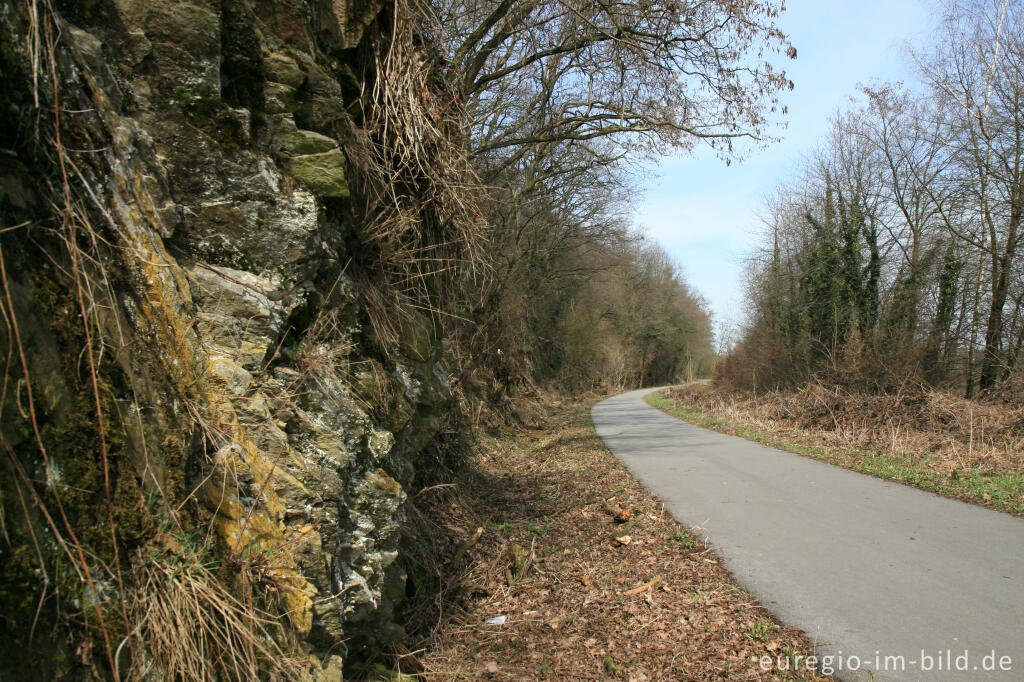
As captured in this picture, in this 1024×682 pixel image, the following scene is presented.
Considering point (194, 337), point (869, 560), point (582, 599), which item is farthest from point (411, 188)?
point (869, 560)

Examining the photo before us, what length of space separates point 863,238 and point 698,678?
19679 millimetres

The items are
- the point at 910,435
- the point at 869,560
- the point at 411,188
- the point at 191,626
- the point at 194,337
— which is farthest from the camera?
the point at 910,435

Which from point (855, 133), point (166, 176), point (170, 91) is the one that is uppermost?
point (855, 133)

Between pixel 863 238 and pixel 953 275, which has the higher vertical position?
pixel 863 238

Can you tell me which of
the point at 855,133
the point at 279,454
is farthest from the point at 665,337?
the point at 279,454

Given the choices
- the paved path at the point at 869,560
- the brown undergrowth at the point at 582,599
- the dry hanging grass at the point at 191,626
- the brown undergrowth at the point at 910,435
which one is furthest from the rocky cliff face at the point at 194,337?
the brown undergrowth at the point at 910,435

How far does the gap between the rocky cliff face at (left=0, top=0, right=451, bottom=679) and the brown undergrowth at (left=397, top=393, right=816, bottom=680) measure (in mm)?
1001

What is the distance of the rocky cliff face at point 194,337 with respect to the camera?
1.79 metres

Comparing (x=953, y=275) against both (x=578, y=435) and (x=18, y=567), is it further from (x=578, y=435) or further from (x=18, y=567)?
(x=18, y=567)

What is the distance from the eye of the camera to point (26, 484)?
1.65 meters

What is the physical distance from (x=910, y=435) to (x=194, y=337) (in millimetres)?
13586

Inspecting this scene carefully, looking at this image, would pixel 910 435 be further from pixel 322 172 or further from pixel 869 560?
pixel 322 172

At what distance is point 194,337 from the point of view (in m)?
2.73

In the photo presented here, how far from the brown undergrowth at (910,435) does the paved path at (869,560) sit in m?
0.84
